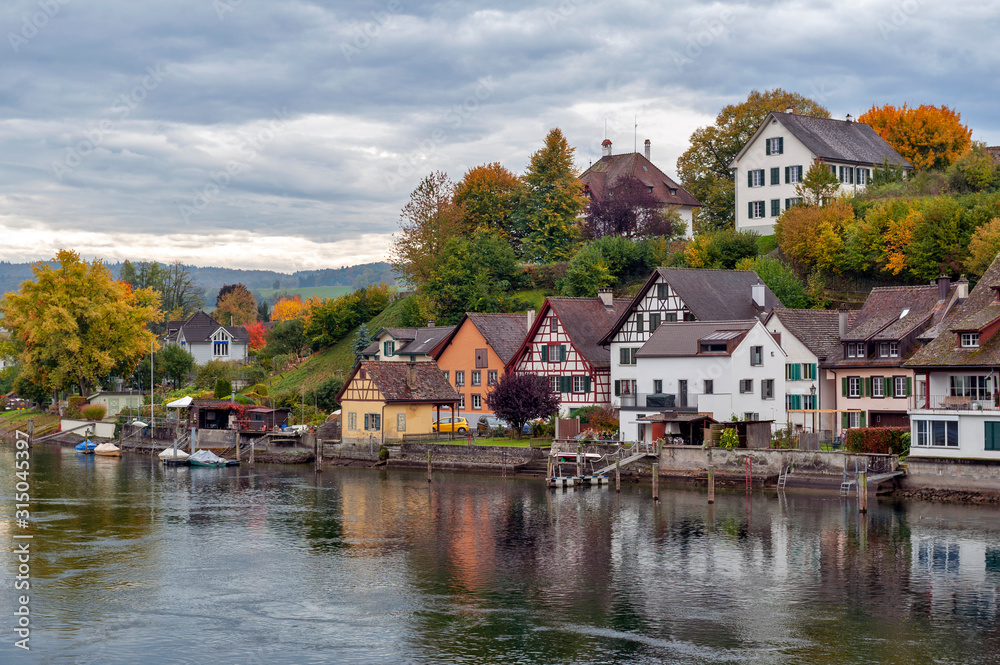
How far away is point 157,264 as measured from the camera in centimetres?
17162

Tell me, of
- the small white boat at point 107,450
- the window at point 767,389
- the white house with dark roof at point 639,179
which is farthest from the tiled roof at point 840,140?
the small white boat at point 107,450

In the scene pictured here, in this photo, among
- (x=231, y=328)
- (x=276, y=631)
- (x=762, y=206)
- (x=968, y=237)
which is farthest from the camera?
(x=231, y=328)

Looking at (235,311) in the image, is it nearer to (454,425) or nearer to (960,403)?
(454,425)

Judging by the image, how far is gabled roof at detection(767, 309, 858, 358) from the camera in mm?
69125

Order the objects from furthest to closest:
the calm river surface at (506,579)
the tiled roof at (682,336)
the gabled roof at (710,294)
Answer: the gabled roof at (710,294), the tiled roof at (682,336), the calm river surface at (506,579)

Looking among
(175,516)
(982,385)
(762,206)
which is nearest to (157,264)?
(762,206)

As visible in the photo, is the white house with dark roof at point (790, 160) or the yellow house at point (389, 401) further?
the white house with dark roof at point (790, 160)

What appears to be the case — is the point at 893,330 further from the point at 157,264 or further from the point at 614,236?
the point at 157,264

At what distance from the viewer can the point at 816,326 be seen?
2793 inches

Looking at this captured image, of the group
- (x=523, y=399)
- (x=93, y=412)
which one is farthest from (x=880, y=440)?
(x=93, y=412)

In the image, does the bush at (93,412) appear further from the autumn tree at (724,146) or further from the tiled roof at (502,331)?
the autumn tree at (724,146)

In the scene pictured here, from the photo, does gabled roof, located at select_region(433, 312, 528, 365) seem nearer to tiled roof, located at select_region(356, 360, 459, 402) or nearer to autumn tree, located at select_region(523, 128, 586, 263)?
tiled roof, located at select_region(356, 360, 459, 402)

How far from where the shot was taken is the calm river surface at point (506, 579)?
32.3 meters

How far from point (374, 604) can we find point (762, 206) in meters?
69.6
